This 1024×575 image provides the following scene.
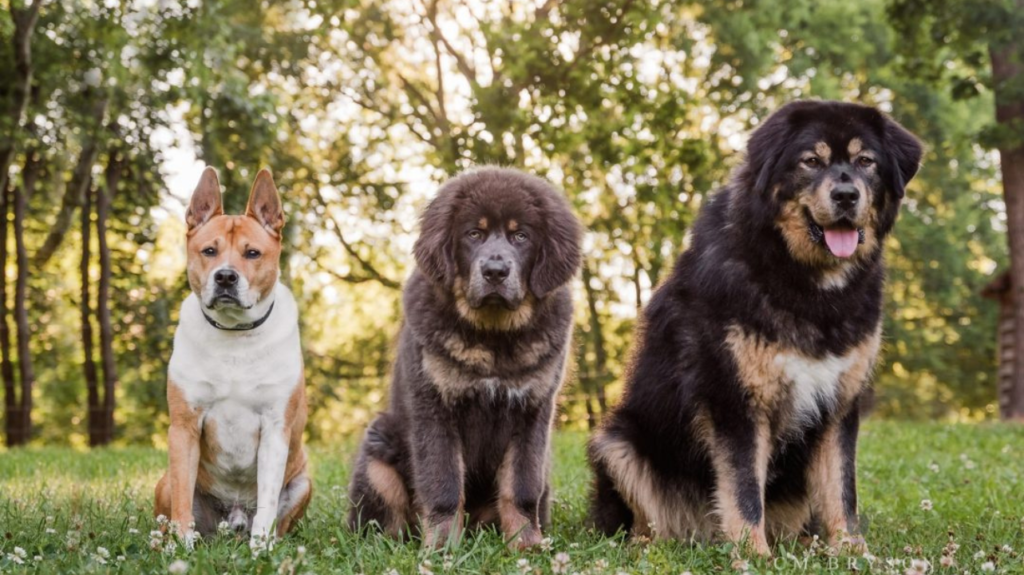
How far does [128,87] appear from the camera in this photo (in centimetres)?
1638

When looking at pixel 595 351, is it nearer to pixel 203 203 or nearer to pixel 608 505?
pixel 608 505

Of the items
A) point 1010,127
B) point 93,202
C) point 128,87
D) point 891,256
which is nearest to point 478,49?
point 128,87

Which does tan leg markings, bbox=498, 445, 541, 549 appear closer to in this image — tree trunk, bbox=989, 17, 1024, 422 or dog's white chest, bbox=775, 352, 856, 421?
dog's white chest, bbox=775, 352, 856, 421

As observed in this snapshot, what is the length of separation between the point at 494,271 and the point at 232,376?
4.45 ft

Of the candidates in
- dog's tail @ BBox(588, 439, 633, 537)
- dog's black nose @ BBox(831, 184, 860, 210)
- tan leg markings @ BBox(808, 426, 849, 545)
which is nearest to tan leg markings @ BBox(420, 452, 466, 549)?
dog's tail @ BBox(588, 439, 633, 537)

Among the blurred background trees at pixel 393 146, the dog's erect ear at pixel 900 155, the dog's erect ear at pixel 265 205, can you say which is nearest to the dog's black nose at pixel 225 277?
the dog's erect ear at pixel 265 205

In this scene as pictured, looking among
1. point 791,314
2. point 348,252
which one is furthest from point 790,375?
point 348,252

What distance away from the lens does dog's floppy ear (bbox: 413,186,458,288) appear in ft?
16.8

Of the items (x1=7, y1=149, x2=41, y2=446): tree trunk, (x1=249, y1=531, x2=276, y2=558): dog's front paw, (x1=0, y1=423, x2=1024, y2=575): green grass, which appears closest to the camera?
(x1=0, y1=423, x2=1024, y2=575): green grass

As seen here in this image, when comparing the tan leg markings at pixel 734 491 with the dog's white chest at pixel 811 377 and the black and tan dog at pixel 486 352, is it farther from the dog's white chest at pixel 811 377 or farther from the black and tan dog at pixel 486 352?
the black and tan dog at pixel 486 352

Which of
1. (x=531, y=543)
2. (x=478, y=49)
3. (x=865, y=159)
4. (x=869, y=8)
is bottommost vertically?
(x=531, y=543)

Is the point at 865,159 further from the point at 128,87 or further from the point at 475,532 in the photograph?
the point at 128,87

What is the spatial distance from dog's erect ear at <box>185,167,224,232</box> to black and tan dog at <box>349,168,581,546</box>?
108 cm

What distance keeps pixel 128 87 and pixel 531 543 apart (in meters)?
13.8
